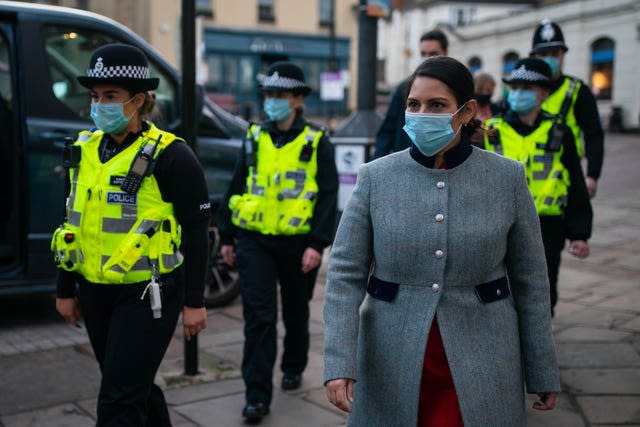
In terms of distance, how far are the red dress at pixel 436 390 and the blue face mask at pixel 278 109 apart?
251 centimetres

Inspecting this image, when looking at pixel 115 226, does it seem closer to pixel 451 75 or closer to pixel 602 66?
pixel 451 75

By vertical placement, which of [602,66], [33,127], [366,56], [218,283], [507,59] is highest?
[507,59]

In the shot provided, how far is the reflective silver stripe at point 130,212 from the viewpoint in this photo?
3184 millimetres

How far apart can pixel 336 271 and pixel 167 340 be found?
3.30ft

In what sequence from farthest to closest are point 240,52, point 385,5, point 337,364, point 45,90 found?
point 240,52, point 385,5, point 45,90, point 337,364

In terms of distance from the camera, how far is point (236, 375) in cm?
519

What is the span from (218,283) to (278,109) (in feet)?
8.25

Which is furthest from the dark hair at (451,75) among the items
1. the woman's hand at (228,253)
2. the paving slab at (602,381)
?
the paving slab at (602,381)

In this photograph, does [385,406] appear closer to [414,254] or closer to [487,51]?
[414,254]

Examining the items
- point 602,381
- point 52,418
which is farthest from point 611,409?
point 52,418

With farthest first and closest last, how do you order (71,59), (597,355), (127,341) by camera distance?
1. (71,59)
2. (597,355)
3. (127,341)

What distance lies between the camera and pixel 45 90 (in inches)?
241

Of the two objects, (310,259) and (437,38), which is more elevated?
(437,38)

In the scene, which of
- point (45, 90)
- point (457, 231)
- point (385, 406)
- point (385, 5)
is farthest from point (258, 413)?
point (385, 5)
